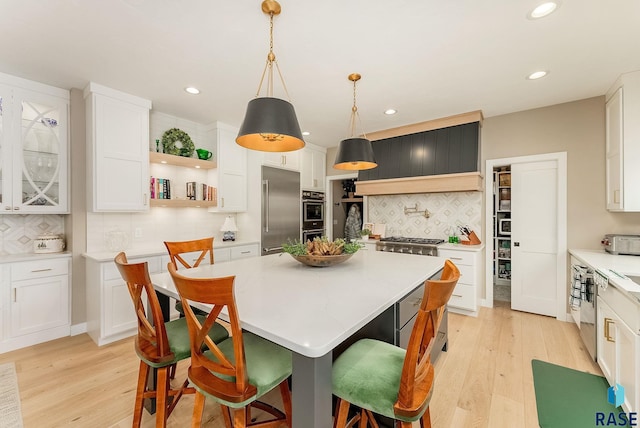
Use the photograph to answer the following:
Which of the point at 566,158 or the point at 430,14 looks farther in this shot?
the point at 566,158

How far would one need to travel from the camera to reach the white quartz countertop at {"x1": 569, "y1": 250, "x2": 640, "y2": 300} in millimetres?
1734

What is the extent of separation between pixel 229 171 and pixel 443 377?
136 inches

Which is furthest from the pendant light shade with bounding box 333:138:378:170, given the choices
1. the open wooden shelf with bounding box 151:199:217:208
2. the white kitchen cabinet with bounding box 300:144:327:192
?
the white kitchen cabinet with bounding box 300:144:327:192

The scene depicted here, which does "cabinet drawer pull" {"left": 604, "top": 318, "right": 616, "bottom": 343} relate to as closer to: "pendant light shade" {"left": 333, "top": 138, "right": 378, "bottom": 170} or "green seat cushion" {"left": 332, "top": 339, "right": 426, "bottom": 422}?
"green seat cushion" {"left": 332, "top": 339, "right": 426, "bottom": 422}

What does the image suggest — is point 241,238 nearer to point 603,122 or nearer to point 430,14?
point 430,14

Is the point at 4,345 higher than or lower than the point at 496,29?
lower

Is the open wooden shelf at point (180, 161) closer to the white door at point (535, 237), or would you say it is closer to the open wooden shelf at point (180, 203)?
the open wooden shelf at point (180, 203)

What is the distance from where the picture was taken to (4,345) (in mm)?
2539

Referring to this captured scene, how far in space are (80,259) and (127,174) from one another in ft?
3.40

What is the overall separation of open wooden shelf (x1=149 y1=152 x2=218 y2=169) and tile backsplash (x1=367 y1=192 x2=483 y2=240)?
2.66m

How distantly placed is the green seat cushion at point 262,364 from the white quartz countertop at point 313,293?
22 cm

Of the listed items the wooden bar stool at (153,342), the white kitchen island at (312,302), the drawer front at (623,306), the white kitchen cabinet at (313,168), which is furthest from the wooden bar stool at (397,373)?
the white kitchen cabinet at (313,168)

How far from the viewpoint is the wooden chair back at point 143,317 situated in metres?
1.27

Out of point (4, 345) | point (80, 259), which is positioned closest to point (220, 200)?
point (80, 259)
